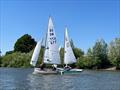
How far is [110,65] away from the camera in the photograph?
11325 centimetres

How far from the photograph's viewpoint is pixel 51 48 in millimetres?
68500

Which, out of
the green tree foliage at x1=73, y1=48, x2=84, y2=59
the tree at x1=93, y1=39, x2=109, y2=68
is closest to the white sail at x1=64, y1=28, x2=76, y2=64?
the tree at x1=93, y1=39, x2=109, y2=68

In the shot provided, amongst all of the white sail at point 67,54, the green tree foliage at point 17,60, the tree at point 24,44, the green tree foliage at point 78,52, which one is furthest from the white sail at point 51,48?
the tree at point 24,44

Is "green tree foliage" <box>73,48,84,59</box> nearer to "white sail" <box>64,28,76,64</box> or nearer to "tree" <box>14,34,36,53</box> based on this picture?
"tree" <box>14,34,36,53</box>

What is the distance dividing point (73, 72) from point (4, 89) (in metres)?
32.5

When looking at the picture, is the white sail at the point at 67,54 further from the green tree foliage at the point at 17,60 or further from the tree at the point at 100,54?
the green tree foliage at the point at 17,60

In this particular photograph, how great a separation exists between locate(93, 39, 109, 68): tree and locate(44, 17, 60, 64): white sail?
44.4 meters

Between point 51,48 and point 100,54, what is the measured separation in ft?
156

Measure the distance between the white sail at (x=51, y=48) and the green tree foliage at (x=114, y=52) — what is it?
40.9 metres

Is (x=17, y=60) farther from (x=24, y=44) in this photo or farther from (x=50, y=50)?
(x=50, y=50)

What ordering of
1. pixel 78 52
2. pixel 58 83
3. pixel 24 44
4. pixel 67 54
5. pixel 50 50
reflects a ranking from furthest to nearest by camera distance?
pixel 24 44 → pixel 78 52 → pixel 67 54 → pixel 50 50 → pixel 58 83

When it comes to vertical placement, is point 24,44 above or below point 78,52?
above

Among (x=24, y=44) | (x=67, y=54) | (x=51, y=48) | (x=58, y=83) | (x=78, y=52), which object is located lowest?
(x=58, y=83)

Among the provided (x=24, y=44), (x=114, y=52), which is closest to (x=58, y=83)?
(x=114, y=52)
